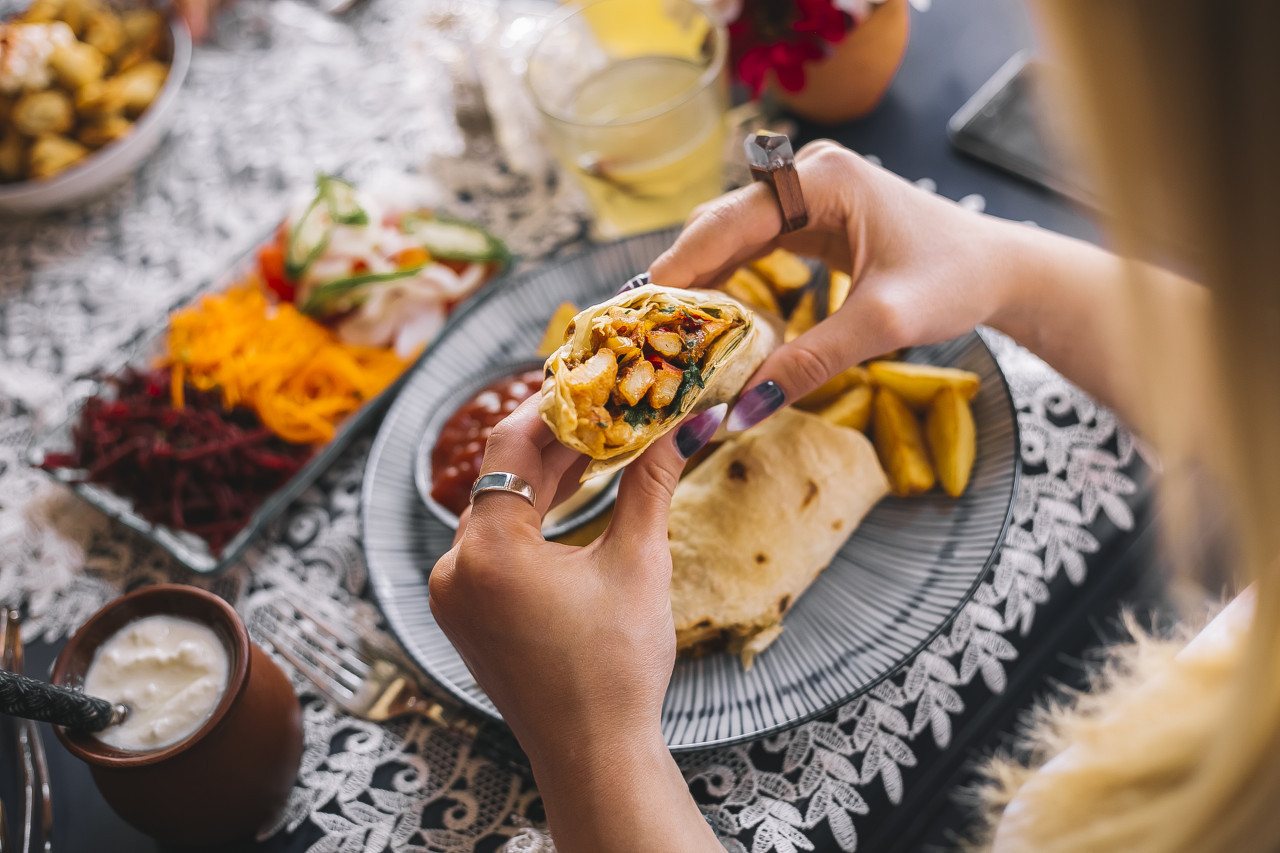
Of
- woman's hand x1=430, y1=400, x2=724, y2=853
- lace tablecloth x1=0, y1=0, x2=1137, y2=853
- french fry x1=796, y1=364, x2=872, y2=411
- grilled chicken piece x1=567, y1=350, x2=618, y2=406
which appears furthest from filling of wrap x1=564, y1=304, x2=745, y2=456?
lace tablecloth x1=0, y1=0, x2=1137, y2=853

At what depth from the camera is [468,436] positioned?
1.71 m

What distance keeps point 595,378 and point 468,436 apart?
60cm

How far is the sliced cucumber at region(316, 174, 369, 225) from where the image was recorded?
2.06 metres

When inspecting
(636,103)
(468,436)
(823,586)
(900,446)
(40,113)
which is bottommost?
(823,586)

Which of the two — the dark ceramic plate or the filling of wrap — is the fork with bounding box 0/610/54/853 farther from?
the filling of wrap

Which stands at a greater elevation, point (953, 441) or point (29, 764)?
point (953, 441)

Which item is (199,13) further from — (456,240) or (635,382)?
(635,382)

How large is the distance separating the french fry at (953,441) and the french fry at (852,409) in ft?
0.41

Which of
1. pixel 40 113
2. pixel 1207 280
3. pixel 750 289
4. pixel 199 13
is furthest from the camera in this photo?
pixel 199 13

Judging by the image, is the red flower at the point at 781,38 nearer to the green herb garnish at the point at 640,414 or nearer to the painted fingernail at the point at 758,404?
the painted fingernail at the point at 758,404

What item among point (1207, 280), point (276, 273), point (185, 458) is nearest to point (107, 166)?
point (276, 273)

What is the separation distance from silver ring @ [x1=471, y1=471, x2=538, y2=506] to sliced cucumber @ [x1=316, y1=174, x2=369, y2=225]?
3.71 ft

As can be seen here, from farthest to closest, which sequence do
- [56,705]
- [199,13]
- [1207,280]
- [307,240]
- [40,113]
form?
1. [199,13]
2. [40,113]
3. [307,240]
4. [56,705]
5. [1207,280]

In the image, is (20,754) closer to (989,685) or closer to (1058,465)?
(989,685)
